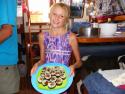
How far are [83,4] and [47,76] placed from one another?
3094 millimetres

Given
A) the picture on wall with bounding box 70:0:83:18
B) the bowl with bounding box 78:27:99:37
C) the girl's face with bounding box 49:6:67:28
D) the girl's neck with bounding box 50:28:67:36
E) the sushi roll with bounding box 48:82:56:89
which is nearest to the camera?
the sushi roll with bounding box 48:82:56:89

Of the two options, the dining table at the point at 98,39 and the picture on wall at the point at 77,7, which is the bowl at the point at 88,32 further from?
the picture on wall at the point at 77,7

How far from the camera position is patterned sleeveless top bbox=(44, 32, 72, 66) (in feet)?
6.66

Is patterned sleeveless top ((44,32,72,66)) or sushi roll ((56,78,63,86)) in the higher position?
patterned sleeveless top ((44,32,72,66))

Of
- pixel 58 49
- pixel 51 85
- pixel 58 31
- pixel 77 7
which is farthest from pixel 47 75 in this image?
pixel 77 7

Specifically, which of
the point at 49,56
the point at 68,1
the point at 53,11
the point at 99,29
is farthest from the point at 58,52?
the point at 68,1

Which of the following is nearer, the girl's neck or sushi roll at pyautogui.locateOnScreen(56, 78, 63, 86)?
sushi roll at pyautogui.locateOnScreen(56, 78, 63, 86)

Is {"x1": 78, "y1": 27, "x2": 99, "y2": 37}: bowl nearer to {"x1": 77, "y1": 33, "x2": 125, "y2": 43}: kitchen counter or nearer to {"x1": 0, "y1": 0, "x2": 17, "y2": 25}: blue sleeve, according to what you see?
{"x1": 77, "y1": 33, "x2": 125, "y2": 43}: kitchen counter

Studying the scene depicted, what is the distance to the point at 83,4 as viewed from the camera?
15.3ft

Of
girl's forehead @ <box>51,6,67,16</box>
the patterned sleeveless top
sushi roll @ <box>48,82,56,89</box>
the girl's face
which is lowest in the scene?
sushi roll @ <box>48,82,56,89</box>

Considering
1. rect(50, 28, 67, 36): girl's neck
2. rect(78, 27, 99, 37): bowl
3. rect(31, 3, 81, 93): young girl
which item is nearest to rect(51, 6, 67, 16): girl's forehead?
rect(31, 3, 81, 93): young girl

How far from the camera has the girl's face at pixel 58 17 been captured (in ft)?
6.53

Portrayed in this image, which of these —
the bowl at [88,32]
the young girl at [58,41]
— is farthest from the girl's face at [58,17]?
the bowl at [88,32]

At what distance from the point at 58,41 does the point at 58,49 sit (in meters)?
0.06
